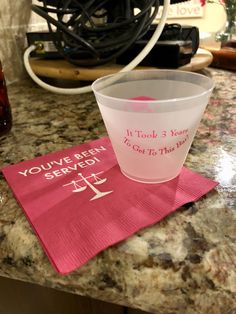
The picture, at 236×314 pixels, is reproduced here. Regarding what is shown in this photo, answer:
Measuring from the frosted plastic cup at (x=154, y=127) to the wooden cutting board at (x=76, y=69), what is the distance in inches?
13.1

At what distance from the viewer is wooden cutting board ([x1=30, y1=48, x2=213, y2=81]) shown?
703mm

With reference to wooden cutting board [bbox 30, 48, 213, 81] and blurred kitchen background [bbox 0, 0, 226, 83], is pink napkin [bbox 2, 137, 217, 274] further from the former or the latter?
blurred kitchen background [bbox 0, 0, 226, 83]

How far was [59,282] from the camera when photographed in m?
0.25

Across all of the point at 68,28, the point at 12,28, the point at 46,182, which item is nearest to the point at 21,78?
the point at 12,28

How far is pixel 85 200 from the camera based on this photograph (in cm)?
32

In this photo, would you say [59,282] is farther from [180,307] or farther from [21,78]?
[21,78]

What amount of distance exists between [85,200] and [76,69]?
1.59 ft

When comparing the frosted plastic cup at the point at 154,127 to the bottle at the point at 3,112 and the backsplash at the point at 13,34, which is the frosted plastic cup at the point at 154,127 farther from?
the backsplash at the point at 13,34

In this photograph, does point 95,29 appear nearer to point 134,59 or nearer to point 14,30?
point 134,59

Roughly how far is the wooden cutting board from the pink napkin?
347 mm

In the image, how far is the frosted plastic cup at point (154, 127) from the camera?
30cm

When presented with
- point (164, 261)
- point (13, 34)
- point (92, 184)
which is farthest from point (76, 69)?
point (164, 261)

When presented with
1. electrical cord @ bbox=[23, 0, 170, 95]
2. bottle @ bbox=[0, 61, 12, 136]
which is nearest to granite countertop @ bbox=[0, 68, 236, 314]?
bottle @ bbox=[0, 61, 12, 136]

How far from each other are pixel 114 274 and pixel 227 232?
4.2 inches
